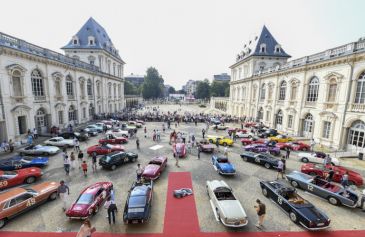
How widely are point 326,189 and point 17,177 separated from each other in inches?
790

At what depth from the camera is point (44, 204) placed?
10.5m

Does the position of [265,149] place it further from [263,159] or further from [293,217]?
[293,217]

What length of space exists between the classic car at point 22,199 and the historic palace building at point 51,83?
14601 mm

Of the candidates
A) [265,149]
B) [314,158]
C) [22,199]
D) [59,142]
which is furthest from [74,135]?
[314,158]

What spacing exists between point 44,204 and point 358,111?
2893cm

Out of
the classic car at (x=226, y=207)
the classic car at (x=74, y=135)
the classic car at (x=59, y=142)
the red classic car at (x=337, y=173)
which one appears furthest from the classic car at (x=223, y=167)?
the classic car at (x=74, y=135)

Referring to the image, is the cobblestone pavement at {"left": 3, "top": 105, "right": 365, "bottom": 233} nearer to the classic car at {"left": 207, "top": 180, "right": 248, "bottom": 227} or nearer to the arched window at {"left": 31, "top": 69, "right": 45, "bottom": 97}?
the classic car at {"left": 207, "top": 180, "right": 248, "bottom": 227}

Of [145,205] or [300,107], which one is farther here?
[300,107]

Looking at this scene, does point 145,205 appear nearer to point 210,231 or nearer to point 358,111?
point 210,231

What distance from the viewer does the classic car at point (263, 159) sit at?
15695 mm

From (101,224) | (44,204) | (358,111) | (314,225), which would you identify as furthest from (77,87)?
(358,111)

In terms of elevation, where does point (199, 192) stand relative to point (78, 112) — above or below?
below

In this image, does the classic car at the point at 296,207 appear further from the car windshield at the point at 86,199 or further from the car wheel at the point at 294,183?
the car windshield at the point at 86,199

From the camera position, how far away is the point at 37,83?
80.1 ft
